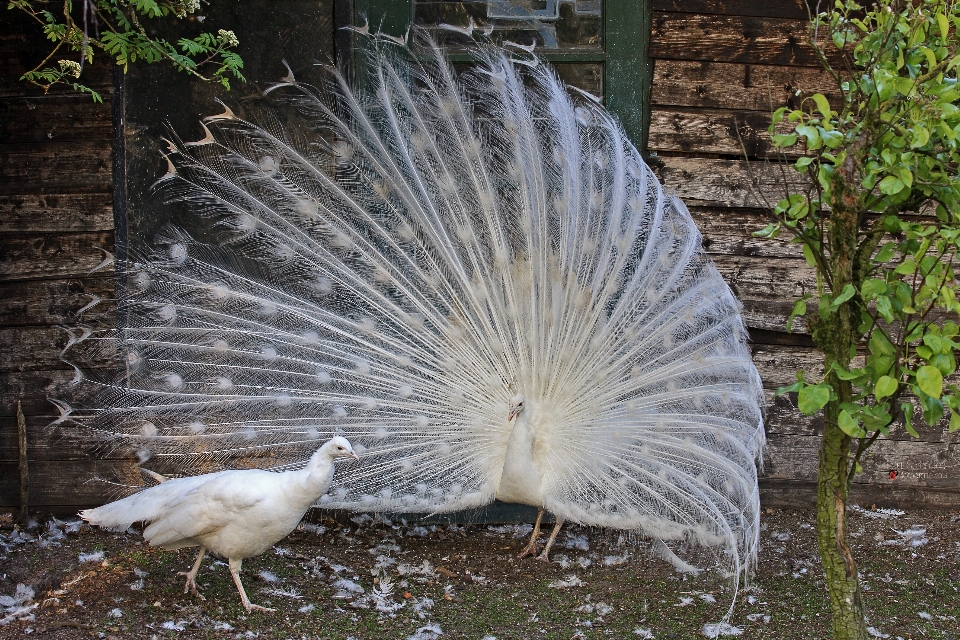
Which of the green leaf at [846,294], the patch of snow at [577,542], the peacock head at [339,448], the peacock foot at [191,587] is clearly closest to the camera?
the green leaf at [846,294]

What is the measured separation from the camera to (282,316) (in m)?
3.57

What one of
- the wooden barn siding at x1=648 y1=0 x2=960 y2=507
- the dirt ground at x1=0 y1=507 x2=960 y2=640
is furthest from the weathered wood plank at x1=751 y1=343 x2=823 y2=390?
the dirt ground at x1=0 y1=507 x2=960 y2=640

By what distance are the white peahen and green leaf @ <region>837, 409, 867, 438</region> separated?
3.87ft

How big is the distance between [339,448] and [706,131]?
92.2 inches

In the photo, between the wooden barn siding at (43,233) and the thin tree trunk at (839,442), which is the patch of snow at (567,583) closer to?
the thin tree trunk at (839,442)

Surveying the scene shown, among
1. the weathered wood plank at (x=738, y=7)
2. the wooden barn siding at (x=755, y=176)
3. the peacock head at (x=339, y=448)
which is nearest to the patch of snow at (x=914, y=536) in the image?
the wooden barn siding at (x=755, y=176)

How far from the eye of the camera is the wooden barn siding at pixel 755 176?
158 inches

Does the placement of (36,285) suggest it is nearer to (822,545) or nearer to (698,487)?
(698,487)

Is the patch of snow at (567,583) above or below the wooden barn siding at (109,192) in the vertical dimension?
below

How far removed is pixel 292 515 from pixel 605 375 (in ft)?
4.67

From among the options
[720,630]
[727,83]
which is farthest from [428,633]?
[727,83]

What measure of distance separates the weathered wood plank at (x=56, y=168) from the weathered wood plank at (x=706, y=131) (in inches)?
102

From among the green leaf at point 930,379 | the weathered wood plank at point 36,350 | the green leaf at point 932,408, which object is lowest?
the weathered wood plank at point 36,350

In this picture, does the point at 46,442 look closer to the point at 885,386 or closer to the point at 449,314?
the point at 449,314
